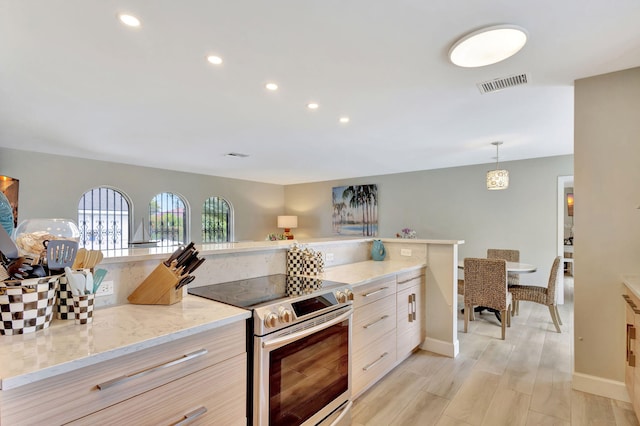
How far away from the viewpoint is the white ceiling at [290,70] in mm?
1603

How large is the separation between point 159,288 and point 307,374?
0.90 metres

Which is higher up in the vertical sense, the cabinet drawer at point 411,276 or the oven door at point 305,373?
the cabinet drawer at point 411,276

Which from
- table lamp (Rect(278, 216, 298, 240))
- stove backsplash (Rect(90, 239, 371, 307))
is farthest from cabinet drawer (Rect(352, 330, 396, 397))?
table lamp (Rect(278, 216, 298, 240))

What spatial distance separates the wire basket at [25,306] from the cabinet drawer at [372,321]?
166cm

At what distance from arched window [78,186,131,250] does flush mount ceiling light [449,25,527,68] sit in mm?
5919

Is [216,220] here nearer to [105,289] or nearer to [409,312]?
[409,312]

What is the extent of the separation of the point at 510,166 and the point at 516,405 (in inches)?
173

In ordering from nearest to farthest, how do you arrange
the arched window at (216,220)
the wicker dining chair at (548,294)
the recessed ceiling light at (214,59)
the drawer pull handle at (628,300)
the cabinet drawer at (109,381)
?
the cabinet drawer at (109,381), the drawer pull handle at (628,300), the recessed ceiling light at (214,59), the wicker dining chair at (548,294), the arched window at (216,220)

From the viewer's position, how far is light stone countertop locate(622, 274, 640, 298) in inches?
71.2

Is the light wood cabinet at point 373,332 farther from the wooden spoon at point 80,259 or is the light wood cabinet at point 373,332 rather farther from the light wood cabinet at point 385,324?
the wooden spoon at point 80,259

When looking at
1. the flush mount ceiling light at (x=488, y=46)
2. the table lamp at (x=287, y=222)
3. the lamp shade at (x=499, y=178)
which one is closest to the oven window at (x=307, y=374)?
the flush mount ceiling light at (x=488, y=46)

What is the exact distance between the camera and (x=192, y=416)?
122 centimetres

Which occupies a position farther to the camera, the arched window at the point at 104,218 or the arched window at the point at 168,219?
the arched window at the point at 168,219

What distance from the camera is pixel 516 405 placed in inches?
86.4
